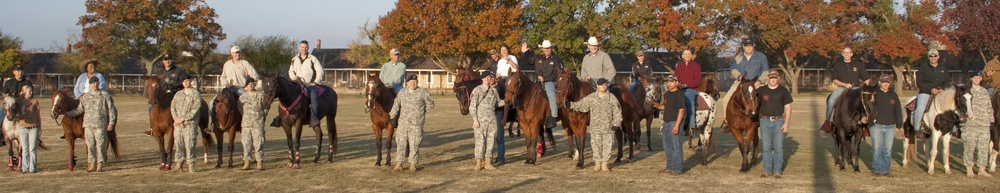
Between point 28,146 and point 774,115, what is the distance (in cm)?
1034

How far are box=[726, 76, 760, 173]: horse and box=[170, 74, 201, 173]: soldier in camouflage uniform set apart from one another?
7476 millimetres

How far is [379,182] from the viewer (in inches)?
440

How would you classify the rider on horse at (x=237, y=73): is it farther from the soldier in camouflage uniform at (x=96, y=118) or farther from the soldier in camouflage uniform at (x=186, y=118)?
the soldier in camouflage uniform at (x=96, y=118)

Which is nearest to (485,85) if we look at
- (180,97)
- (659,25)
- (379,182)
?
(379,182)

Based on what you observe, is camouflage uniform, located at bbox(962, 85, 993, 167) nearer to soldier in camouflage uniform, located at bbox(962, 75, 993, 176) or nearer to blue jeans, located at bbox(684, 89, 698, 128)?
soldier in camouflage uniform, located at bbox(962, 75, 993, 176)

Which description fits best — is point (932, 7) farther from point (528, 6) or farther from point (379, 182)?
point (379, 182)

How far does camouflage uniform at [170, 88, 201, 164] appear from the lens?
466 inches

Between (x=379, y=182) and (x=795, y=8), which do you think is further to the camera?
(x=795, y=8)

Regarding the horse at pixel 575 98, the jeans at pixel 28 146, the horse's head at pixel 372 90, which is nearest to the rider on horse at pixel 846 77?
the horse at pixel 575 98

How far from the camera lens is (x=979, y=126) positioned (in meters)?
11.7

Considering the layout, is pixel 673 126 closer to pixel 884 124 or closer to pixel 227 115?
pixel 884 124

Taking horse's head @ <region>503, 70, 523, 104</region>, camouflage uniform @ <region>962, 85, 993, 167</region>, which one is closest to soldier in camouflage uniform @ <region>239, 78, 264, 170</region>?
horse's head @ <region>503, 70, 523, 104</region>

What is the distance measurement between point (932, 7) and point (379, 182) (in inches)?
2121

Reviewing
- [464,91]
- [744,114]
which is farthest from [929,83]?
[464,91]
